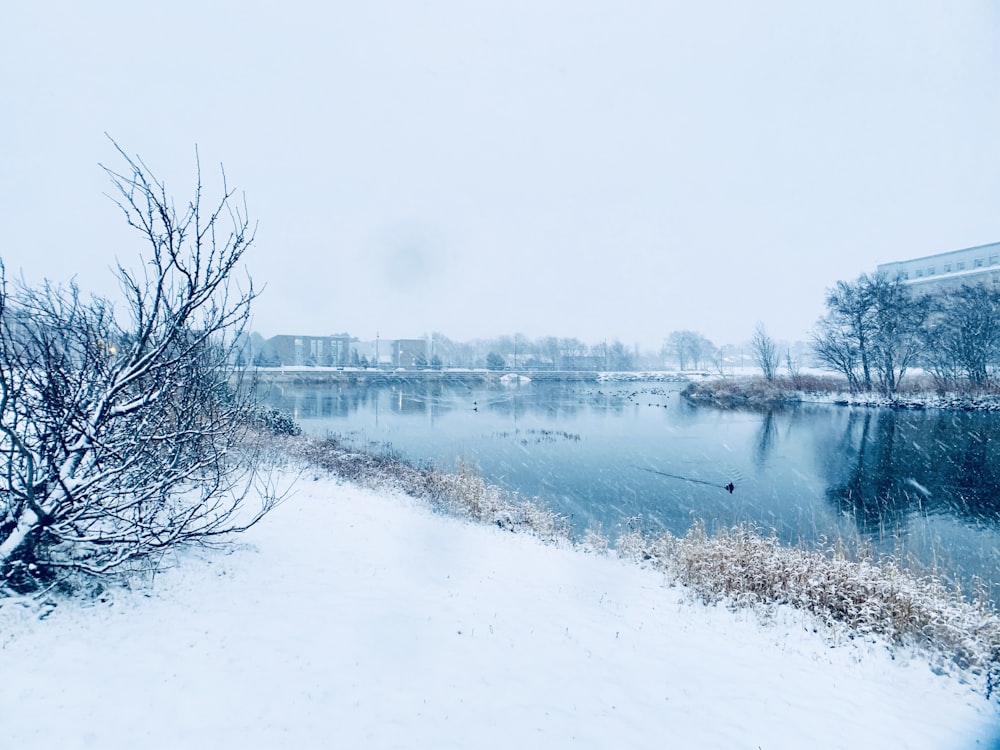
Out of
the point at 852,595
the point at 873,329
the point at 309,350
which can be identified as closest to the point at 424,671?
the point at 852,595

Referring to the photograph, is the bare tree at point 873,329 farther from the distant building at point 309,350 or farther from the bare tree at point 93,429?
the distant building at point 309,350

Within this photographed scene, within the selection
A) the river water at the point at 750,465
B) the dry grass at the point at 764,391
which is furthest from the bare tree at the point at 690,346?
the river water at the point at 750,465

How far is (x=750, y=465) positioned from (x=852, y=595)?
41.2 feet

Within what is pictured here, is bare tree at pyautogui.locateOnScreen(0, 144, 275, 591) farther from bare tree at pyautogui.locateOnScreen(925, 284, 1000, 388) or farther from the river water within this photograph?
bare tree at pyautogui.locateOnScreen(925, 284, 1000, 388)

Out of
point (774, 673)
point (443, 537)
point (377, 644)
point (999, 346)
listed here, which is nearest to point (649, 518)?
point (443, 537)

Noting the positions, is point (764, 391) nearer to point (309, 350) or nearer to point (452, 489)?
point (452, 489)

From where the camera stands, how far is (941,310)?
34.2m

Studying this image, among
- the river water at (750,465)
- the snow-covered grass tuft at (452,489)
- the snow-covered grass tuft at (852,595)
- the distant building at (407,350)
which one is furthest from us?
the distant building at (407,350)

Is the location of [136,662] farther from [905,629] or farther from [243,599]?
[905,629]

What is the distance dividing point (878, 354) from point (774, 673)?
1558 inches

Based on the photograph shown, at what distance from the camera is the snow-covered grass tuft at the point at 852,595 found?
5.46 metres

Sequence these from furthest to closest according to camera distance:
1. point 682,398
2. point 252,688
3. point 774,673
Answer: point 682,398 → point 774,673 → point 252,688

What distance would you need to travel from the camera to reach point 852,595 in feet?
21.0

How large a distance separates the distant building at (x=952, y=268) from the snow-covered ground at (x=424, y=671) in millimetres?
56418
